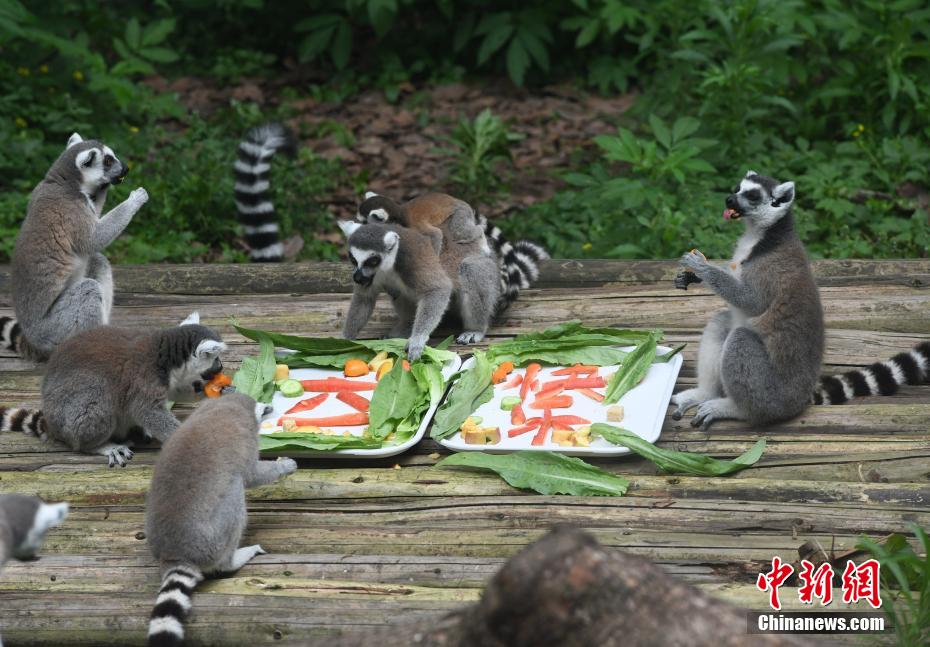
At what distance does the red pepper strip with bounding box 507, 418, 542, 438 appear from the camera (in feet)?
15.4

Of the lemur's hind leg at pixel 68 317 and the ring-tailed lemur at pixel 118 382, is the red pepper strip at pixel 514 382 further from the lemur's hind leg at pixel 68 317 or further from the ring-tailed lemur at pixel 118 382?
the lemur's hind leg at pixel 68 317

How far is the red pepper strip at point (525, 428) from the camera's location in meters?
4.68

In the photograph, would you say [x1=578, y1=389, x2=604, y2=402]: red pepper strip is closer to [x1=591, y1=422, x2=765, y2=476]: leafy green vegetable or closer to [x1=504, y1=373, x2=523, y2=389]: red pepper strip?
[x1=504, y1=373, x2=523, y2=389]: red pepper strip

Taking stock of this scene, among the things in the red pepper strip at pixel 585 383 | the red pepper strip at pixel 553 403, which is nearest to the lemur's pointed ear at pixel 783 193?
the red pepper strip at pixel 585 383

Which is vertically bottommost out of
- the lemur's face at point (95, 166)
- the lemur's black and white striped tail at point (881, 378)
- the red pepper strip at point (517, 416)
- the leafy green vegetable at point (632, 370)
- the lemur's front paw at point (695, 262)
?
the red pepper strip at point (517, 416)

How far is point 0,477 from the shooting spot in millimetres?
4691

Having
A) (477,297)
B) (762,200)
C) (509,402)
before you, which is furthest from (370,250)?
(762,200)

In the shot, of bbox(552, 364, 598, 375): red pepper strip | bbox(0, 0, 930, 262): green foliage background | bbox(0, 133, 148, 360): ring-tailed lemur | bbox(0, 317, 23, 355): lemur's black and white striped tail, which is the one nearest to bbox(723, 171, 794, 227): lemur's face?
bbox(552, 364, 598, 375): red pepper strip

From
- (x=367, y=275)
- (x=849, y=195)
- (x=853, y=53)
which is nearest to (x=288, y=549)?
(x=367, y=275)

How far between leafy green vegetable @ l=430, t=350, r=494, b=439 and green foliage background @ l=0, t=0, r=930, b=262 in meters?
2.36

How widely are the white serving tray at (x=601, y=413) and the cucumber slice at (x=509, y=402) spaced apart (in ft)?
0.08

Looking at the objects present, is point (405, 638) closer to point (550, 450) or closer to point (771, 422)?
point (550, 450)

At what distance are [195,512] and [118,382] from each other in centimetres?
127

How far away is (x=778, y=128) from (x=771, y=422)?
17.2 ft
